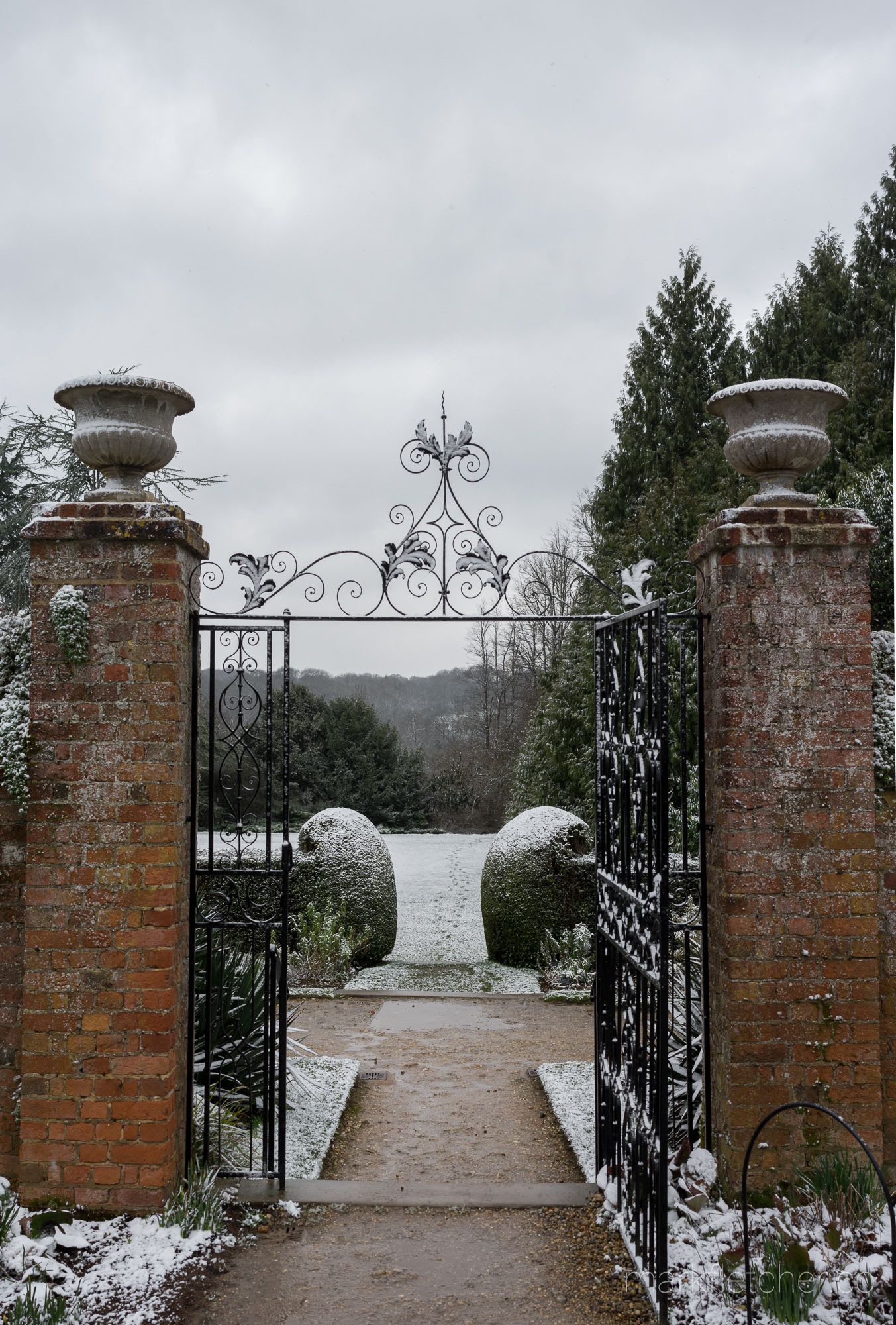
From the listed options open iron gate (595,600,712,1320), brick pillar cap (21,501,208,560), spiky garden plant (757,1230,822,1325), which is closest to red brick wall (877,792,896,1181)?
open iron gate (595,600,712,1320)

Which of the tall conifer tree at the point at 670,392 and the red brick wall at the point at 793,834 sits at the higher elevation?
the tall conifer tree at the point at 670,392

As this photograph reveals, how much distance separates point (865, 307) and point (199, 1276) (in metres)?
18.0

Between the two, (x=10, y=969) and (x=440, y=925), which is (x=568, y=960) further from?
(x=10, y=969)

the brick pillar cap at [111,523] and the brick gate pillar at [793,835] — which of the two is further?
the brick pillar cap at [111,523]

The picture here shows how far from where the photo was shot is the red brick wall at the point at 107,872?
366cm

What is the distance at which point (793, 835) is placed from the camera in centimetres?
363

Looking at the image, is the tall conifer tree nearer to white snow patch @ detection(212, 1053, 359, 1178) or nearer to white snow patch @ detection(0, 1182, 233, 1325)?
white snow patch @ detection(212, 1053, 359, 1178)

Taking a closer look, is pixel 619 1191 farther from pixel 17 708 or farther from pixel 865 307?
pixel 865 307

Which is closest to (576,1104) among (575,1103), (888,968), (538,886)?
(575,1103)

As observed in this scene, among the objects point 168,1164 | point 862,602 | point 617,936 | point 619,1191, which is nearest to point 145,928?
point 168,1164

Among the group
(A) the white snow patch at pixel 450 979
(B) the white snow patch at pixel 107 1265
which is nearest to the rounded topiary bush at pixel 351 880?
(A) the white snow patch at pixel 450 979

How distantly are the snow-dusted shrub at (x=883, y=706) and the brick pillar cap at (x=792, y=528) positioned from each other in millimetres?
474

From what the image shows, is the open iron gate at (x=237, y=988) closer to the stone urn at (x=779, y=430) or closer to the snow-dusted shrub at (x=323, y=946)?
the stone urn at (x=779, y=430)

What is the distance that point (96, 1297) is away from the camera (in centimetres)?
327
